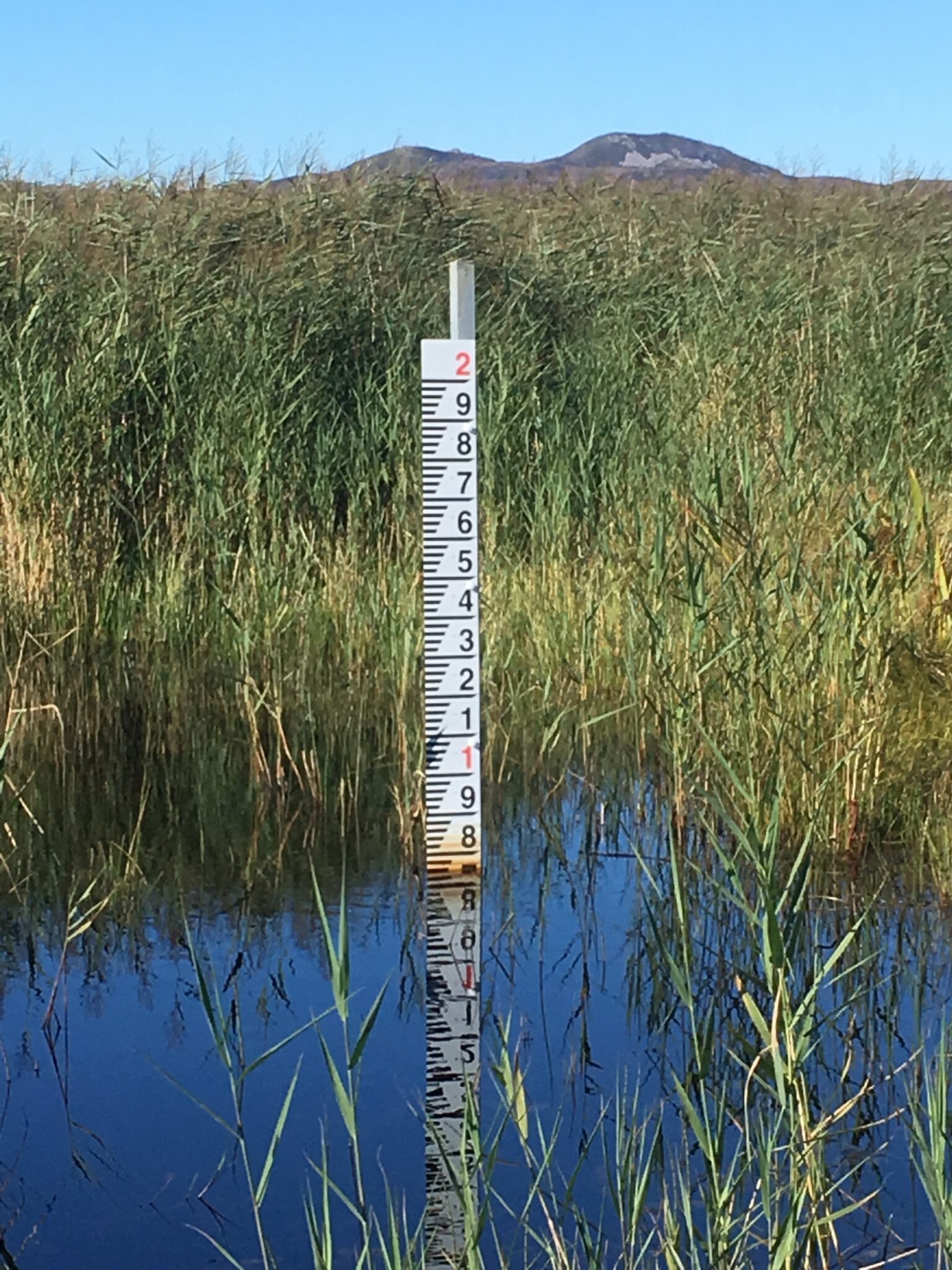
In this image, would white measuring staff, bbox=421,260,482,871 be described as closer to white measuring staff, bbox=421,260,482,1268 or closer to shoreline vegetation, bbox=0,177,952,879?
white measuring staff, bbox=421,260,482,1268

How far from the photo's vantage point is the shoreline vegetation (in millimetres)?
3934

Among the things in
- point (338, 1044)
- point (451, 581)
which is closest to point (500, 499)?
point (451, 581)

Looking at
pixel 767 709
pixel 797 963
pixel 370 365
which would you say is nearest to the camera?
pixel 797 963

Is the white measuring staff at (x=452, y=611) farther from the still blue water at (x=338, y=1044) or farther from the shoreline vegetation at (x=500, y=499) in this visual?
the shoreline vegetation at (x=500, y=499)

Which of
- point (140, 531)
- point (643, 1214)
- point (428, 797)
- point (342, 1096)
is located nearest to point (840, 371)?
point (140, 531)

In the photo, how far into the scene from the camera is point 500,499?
7.11m

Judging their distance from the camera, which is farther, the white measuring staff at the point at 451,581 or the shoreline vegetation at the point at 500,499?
the shoreline vegetation at the point at 500,499

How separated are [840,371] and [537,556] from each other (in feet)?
5.11

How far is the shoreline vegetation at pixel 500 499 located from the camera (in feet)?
12.9

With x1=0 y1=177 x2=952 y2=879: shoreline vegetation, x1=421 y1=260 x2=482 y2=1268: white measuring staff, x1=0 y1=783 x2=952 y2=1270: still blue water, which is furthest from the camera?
x1=0 y1=177 x2=952 y2=879: shoreline vegetation

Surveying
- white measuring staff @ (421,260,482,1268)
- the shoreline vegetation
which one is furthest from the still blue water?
the shoreline vegetation

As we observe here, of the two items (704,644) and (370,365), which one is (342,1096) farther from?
(370,365)

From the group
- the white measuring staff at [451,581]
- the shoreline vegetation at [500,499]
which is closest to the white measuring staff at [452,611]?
the white measuring staff at [451,581]

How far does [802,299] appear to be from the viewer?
24.9 ft
